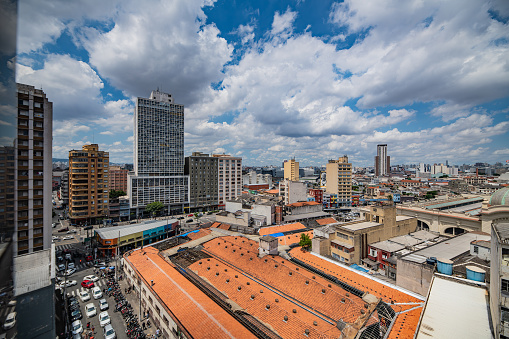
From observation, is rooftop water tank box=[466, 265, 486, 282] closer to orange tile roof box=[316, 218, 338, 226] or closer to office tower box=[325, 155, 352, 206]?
orange tile roof box=[316, 218, 338, 226]

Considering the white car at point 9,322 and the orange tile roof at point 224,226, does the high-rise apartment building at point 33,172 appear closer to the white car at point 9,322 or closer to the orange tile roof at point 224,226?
the orange tile roof at point 224,226

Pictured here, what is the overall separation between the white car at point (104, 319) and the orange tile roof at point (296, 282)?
10864 millimetres

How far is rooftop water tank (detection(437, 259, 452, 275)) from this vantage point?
17.5 m

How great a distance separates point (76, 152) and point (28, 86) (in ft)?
85.3

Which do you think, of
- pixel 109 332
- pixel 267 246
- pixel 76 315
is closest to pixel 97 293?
pixel 76 315

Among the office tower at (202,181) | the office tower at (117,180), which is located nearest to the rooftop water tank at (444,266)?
the office tower at (202,181)

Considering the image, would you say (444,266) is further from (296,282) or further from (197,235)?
(197,235)

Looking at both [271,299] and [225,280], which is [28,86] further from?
[271,299]

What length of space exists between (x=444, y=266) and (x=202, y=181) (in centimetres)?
5620

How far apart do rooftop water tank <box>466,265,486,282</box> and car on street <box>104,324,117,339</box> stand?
2854cm

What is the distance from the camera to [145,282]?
67.3 ft

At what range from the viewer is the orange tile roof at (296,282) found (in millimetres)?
15359

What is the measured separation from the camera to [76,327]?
19.2 meters

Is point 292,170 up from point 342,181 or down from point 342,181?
up
